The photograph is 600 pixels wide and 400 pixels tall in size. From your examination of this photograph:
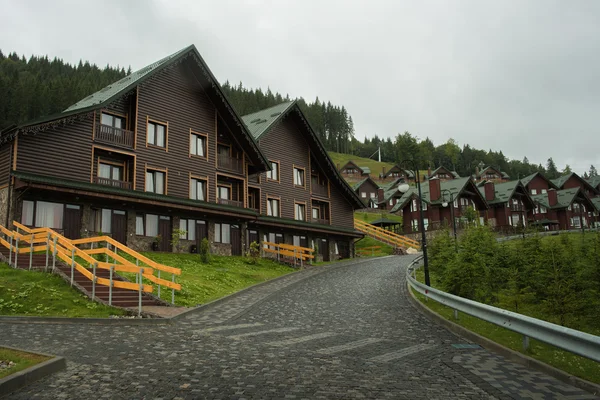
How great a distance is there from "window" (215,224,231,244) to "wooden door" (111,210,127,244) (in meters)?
6.94

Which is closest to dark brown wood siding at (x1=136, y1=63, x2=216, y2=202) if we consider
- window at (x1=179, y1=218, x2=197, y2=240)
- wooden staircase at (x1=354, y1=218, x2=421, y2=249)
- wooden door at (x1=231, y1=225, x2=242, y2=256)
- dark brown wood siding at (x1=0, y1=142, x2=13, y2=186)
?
window at (x1=179, y1=218, x2=197, y2=240)

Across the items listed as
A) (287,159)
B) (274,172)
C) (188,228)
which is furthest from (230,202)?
(287,159)

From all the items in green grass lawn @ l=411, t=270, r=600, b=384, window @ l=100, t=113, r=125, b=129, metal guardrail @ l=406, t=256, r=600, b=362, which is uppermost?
window @ l=100, t=113, r=125, b=129

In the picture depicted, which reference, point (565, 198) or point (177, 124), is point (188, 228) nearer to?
point (177, 124)

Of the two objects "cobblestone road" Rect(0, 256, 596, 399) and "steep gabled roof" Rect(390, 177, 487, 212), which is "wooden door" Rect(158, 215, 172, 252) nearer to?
"cobblestone road" Rect(0, 256, 596, 399)

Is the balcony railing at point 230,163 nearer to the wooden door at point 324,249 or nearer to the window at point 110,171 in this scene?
the window at point 110,171

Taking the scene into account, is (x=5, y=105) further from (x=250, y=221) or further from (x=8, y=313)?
(x=8, y=313)

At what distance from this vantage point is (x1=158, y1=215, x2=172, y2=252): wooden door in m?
30.1

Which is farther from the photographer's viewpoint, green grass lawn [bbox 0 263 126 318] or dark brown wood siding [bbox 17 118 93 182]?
dark brown wood siding [bbox 17 118 93 182]

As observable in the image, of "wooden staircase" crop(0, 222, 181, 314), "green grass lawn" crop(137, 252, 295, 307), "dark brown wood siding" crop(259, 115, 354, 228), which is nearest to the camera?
"wooden staircase" crop(0, 222, 181, 314)

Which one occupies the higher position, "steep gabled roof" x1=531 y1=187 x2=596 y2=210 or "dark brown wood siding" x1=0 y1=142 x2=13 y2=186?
"steep gabled roof" x1=531 y1=187 x2=596 y2=210

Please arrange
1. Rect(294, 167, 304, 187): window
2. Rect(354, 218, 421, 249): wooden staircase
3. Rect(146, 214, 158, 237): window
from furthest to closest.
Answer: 1. Rect(354, 218, 421, 249): wooden staircase
2. Rect(294, 167, 304, 187): window
3. Rect(146, 214, 158, 237): window

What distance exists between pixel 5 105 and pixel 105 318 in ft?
290

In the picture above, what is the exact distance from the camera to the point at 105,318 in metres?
13.4
